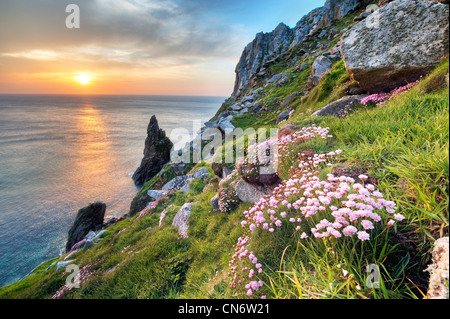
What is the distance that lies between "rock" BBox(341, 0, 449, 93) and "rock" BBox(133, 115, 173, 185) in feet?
101

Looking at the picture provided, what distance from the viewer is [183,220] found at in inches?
305

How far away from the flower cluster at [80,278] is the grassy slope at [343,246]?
0.28m

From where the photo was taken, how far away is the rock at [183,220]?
7258 millimetres

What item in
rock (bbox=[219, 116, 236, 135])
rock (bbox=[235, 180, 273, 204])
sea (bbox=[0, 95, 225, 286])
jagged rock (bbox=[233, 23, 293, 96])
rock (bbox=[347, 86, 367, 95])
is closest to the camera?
rock (bbox=[235, 180, 273, 204])

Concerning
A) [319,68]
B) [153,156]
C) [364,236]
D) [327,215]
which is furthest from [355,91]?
[153,156]

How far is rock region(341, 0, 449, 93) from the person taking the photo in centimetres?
655

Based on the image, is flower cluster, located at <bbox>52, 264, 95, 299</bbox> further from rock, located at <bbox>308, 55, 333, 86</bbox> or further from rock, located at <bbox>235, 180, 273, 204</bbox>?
rock, located at <bbox>308, 55, 333, 86</bbox>

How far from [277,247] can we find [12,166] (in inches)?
2324

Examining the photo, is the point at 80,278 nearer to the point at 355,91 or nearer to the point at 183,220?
the point at 183,220

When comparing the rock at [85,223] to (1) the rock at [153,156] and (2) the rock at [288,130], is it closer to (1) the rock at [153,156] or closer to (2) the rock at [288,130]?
(1) the rock at [153,156]

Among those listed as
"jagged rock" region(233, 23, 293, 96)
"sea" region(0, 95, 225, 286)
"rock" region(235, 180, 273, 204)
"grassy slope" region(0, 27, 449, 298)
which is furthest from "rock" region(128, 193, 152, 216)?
"jagged rock" region(233, 23, 293, 96)

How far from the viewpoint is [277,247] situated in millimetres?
3361

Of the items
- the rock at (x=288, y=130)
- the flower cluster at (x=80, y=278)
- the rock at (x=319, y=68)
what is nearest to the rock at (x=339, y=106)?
the rock at (x=288, y=130)

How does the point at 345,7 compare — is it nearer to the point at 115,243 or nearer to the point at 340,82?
the point at 340,82
